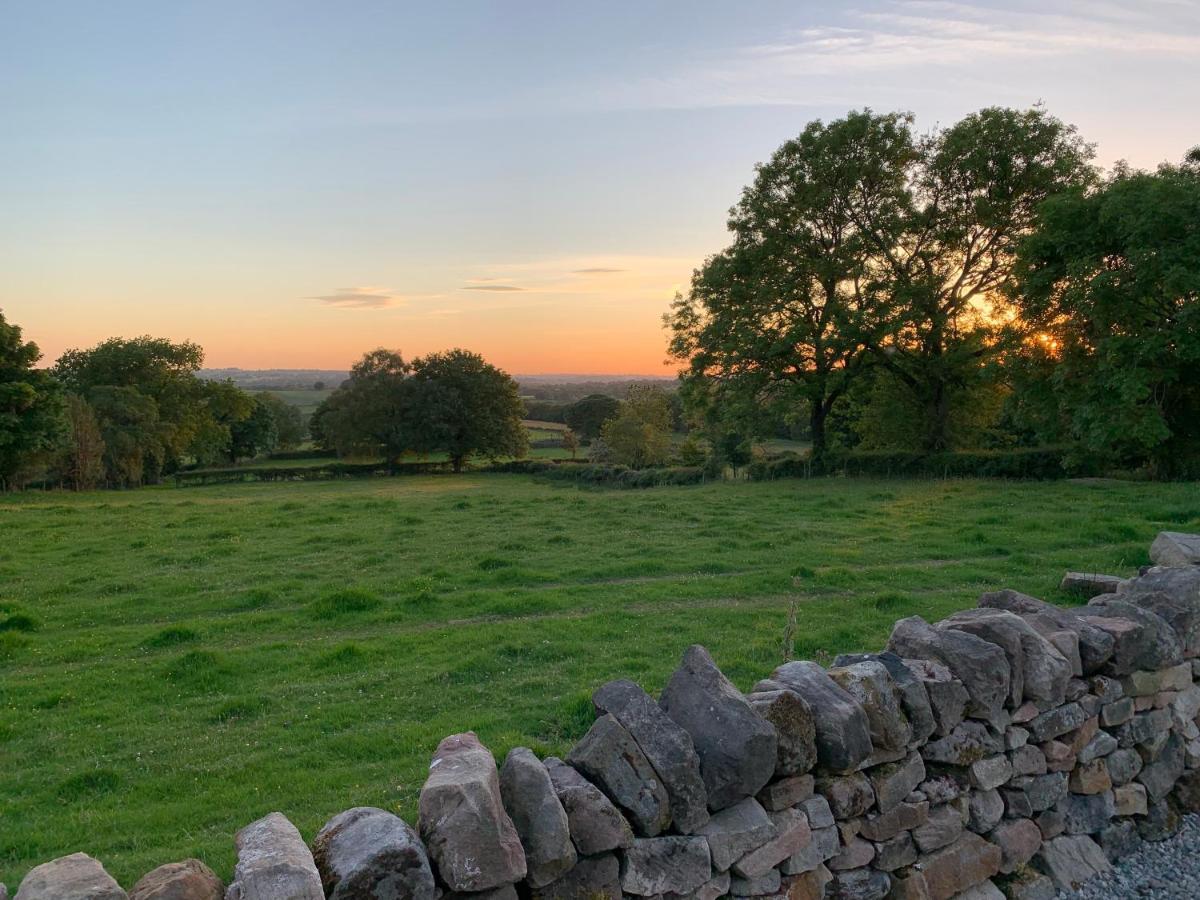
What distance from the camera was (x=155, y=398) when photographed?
205 feet

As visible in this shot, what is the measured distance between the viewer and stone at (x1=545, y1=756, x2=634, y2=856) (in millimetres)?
4664

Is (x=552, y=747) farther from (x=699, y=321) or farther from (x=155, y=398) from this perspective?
(x=155, y=398)

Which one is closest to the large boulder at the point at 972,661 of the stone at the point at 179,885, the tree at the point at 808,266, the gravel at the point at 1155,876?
the gravel at the point at 1155,876

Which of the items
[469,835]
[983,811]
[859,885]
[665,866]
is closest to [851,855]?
[859,885]

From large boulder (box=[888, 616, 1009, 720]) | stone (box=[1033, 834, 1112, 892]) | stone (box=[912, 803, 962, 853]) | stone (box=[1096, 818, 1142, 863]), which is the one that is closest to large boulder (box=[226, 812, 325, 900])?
stone (box=[912, 803, 962, 853])

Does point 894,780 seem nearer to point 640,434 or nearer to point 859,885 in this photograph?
point 859,885

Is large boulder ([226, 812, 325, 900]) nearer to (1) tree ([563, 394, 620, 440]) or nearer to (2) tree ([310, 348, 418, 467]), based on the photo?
(2) tree ([310, 348, 418, 467])

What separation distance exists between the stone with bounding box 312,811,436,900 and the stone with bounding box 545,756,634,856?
33.6 inches

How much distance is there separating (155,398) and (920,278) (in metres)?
54.0

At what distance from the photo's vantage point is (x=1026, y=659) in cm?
643

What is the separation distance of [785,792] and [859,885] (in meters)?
1.01

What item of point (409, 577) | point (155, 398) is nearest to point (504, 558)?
point (409, 577)

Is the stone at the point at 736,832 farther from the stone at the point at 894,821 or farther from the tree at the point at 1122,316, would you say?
the tree at the point at 1122,316

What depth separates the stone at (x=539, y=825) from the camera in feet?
14.6
